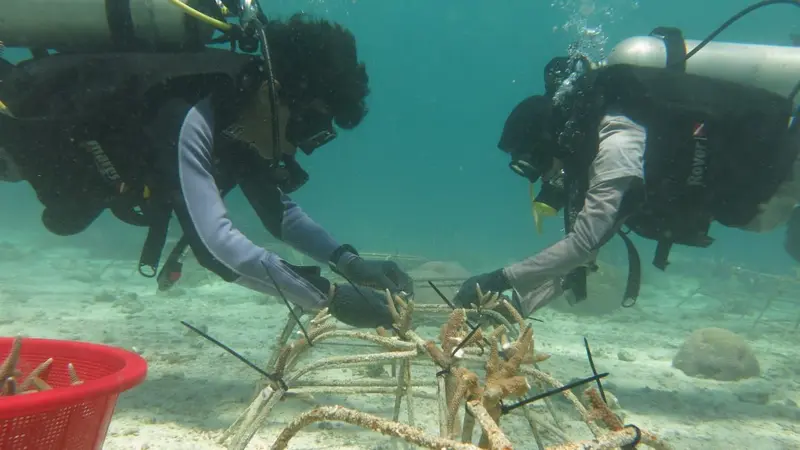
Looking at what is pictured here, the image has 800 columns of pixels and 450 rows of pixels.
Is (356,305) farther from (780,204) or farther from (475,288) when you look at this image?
(780,204)

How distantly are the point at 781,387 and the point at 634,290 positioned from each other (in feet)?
9.07

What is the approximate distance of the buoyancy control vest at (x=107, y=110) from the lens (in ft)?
9.77

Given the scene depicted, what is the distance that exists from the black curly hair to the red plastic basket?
1.97 metres

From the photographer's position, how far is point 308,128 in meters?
3.38

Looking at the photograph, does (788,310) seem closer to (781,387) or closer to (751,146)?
(781,387)

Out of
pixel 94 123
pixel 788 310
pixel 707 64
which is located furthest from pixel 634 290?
pixel 788 310

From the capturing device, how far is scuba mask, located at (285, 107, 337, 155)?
332 centimetres

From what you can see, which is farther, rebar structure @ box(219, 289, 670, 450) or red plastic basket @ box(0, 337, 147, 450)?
red plastic basket @ box(0, 337, 147, 450)

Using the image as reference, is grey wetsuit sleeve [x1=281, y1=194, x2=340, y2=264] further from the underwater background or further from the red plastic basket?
the underwater background

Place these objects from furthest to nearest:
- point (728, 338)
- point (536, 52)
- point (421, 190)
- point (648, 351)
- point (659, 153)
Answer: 1. point (421, 190)
2. point (536, 52)
3. point (648, 351)
4. point (728, 338)
5. point (659, 153)

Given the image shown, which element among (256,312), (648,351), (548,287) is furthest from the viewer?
(256,312)

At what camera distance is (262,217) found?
4156mm

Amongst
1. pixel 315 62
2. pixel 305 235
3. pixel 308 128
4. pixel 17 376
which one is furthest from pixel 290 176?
pixel 17 376

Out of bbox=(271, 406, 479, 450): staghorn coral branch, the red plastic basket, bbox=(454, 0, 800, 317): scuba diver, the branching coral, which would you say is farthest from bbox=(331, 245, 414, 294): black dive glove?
bbox=(271, 406, 479, 450): staghorn coral branch
